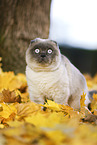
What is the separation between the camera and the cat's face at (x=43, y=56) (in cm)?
149

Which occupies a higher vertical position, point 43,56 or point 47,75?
point 43,56

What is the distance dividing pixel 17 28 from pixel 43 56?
69.3 inches

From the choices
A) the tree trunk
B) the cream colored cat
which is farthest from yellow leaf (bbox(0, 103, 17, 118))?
the tree trunk

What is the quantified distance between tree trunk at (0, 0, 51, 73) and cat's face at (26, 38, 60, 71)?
5.25ft

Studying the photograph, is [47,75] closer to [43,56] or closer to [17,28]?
[43,56]

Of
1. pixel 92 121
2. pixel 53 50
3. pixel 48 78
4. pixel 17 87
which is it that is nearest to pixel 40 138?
pixel 92 121

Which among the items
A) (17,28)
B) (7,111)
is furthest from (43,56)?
(17,28)

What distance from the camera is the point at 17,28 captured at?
10.0 feet

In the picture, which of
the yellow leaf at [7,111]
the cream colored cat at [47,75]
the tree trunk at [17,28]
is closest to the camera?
the yellow leaf at [7,111]

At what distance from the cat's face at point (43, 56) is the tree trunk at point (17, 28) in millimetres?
1602

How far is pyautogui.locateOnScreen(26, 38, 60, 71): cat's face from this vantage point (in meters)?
1.49

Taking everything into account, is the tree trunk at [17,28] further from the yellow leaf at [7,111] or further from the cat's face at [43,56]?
the yellow leaf at [7,111]

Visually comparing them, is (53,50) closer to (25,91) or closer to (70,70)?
(70,70)

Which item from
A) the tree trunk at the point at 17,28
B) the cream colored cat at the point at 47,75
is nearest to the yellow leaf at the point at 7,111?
the cream colored cat at the point at 47,75
